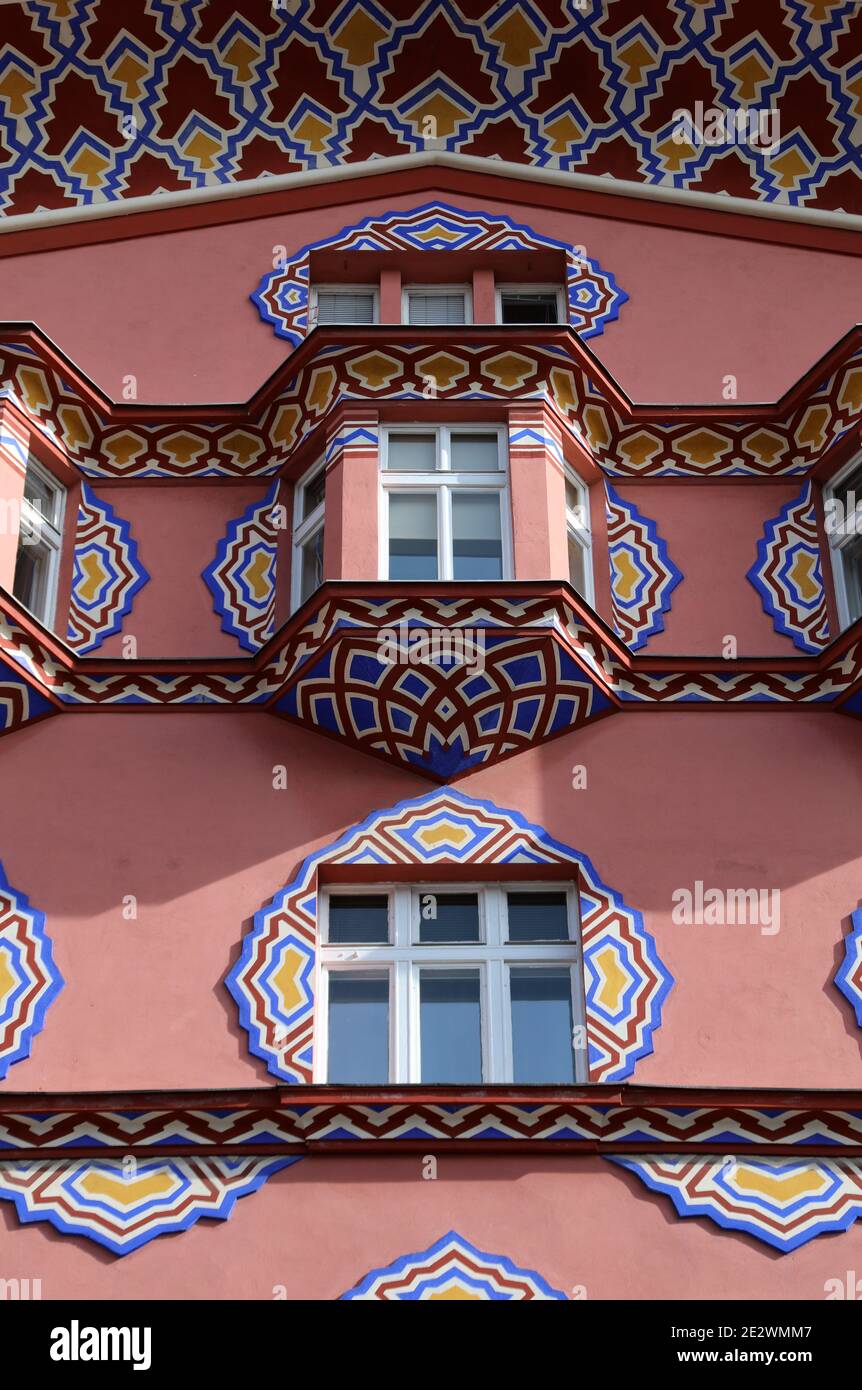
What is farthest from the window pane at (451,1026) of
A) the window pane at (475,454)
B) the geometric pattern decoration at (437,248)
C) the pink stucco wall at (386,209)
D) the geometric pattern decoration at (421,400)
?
the geometric pattern decoration at (437,248)

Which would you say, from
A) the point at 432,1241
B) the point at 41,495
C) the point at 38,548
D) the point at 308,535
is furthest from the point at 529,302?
the point at 432,1241

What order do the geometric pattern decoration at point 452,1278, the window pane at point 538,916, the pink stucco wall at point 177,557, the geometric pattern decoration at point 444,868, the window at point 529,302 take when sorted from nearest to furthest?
the geometric pattern decoration at point 452,1278 < the geometric pattern decoration at point 444,868 < the window pane at point 538,916 < the pink stucco wall at point 177,557 < the window at point 529,302

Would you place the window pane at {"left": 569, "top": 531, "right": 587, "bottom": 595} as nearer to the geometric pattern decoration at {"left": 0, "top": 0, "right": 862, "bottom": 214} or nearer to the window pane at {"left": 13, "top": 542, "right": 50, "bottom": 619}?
the window pane at {"left": 13, "top": 542, "right": 50, "bottom": 619}

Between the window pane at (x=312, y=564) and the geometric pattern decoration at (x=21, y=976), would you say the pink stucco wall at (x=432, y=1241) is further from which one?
the window pane at (x=312, y=564)

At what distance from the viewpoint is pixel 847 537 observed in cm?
1461

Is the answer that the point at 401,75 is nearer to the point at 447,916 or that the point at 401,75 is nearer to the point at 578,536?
the point at 578,536

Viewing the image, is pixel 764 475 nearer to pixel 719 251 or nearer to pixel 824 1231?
pixel 719 251

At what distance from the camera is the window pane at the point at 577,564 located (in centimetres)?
1451

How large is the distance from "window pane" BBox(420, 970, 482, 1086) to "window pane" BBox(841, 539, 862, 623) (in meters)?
3.74

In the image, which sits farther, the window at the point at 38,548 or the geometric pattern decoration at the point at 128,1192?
the window at the point at 38,548

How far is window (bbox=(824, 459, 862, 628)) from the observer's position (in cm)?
1445

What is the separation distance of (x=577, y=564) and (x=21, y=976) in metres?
4.51

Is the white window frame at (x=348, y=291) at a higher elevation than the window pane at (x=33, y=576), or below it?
higher

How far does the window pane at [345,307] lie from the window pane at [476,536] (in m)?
2.64
